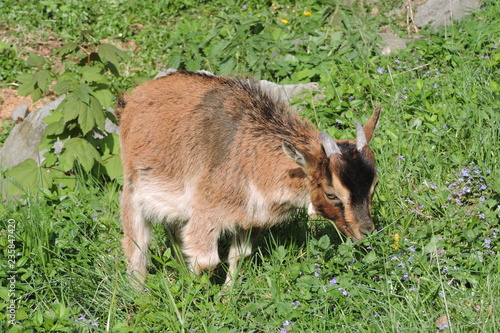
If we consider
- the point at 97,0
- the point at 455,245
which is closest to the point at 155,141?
the point at 455,245

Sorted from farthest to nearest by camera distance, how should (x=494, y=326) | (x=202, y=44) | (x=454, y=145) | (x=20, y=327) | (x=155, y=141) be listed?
(x=202, y=44)
(x=454, y=145)
(x=155, y=141)
(x=20, y=327)
(x=494, y=326)

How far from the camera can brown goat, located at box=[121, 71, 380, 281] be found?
488 centimetres

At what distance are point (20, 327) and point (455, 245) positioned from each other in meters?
3.26

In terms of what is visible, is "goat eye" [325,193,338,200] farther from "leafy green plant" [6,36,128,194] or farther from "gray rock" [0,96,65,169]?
"gray rock" [0,96,65,169]

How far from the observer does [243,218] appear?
523 cm

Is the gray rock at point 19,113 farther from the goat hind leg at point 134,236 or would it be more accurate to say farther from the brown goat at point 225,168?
the goat hind leg at point 134,236

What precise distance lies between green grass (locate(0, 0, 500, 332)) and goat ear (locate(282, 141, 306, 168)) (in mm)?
589

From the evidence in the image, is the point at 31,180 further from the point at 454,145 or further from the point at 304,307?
the point at 454,145

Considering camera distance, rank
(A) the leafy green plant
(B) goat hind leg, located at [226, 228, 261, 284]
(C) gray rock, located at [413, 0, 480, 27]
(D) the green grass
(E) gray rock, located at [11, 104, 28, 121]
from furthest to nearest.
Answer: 1. (C) gray rock, located at [413, 0, 480, 27]
2. (E) gray rock, located at [11, 104, 28, 121]
3. (A) the leafy green plant
4. (B) goat hind leg, located at [226, 228, 261, 284]
5. (D) the green grass

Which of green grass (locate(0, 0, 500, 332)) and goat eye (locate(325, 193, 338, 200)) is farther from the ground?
goat eye (locate(325, 193, 338, 200))

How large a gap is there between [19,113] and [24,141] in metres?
1.08

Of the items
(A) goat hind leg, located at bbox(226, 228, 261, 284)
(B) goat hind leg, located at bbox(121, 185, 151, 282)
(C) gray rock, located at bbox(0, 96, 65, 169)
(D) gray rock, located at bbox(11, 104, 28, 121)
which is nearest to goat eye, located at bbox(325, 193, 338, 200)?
(A) goat hind leg, located at bbox(226, 228, 261, 284)

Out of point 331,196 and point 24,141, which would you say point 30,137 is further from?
point 331,196

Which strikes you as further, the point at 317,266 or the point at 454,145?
the point at 454,145
